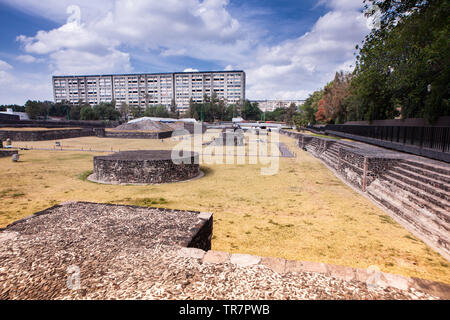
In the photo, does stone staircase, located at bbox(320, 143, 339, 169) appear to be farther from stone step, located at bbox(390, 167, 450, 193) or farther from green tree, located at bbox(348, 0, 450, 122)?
stone step, located at bbox(390, 167, 450, 193)

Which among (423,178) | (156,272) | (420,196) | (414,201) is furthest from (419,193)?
(156,272)

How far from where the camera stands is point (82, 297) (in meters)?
3.15

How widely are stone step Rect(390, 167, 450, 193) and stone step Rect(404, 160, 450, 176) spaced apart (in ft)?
1.14

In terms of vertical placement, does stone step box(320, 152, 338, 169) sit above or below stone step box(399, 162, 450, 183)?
below

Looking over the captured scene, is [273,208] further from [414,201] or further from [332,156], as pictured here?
[332,156]

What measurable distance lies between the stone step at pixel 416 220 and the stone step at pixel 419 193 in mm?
479

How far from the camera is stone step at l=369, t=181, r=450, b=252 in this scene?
564 cm

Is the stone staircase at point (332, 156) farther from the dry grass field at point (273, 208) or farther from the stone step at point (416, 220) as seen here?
the stone step at point (416, 220)

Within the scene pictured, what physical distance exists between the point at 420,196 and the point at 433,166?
1.60 m

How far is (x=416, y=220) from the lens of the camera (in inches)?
262

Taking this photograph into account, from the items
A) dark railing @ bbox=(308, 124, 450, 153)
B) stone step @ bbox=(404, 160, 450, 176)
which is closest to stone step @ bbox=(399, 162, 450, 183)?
stone step @ bbox=(404, 160, 450, 176)

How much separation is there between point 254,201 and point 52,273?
6438mm
